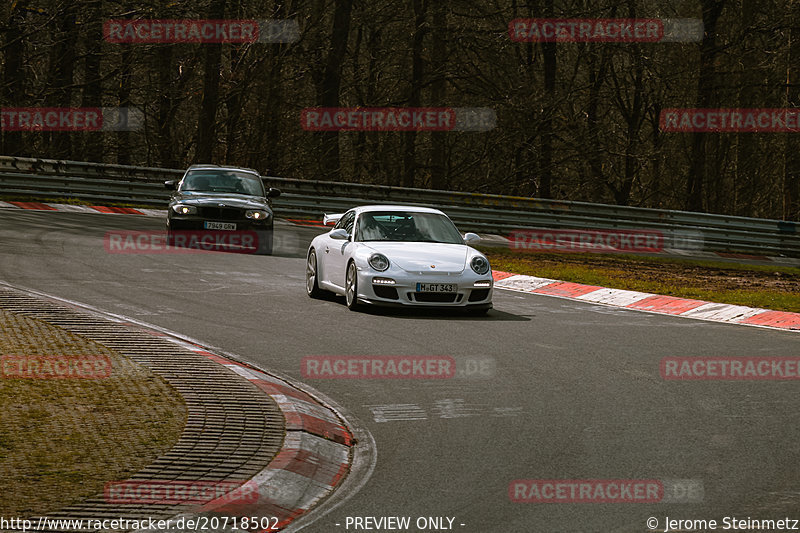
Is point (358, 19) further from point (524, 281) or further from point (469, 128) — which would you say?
point (524, 281)

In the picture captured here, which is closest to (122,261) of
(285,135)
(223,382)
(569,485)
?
(223,382)

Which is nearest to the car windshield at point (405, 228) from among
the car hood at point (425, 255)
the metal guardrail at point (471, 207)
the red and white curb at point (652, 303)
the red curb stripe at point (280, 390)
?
the car hood at point (425, 255)

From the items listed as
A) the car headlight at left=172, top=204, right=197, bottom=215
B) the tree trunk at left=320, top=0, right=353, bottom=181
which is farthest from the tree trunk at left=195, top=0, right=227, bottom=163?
the car headlight at left=172, top=204, right=197, bottom=215

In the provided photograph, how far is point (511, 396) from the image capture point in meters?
8.55

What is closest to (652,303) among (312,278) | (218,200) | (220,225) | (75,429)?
(312,278)

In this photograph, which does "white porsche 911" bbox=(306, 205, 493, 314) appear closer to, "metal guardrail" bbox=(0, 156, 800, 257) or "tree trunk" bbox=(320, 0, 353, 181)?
"metal guardrail" bbox=(0, 156, 800, 257)

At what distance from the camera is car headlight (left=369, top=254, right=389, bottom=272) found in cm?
1316

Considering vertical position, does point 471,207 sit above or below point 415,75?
below

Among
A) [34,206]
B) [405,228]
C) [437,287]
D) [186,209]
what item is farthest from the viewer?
[34,206]

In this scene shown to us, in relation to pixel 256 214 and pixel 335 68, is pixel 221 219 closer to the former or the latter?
pixel 256 214

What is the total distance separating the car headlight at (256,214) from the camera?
64.9 ft

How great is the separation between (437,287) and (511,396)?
4624 millimetres

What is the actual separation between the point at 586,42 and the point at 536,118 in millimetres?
3805

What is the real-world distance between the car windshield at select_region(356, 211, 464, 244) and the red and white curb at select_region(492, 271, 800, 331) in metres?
2.52
